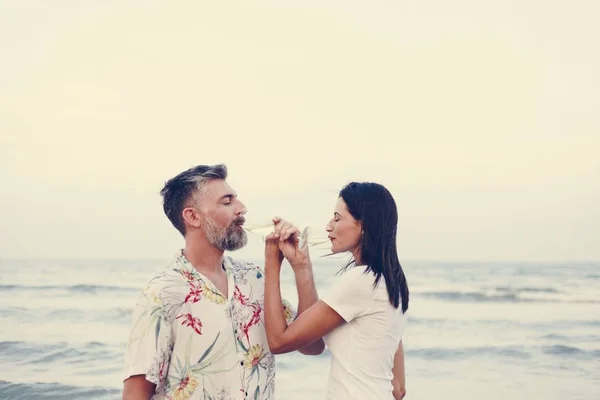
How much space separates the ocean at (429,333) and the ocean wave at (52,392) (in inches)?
0.5

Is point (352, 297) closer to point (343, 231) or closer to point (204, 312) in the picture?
point (343, 231)

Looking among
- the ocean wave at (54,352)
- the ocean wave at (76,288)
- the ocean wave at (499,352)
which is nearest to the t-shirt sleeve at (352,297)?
the ocean wave at (54,352)

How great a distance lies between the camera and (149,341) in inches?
117

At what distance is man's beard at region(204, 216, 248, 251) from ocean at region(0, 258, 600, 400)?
6.86 metres

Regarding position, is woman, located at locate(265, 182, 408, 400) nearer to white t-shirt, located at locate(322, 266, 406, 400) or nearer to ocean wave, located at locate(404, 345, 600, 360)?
white t-shirt, located at locate(322, 266, 406, 400)

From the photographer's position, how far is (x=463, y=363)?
12.9 meters

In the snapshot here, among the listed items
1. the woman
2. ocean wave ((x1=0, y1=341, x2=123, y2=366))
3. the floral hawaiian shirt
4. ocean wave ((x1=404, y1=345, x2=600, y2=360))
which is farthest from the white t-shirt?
ocean wave ((x1=404, y1=345, x2=600, y2=360))

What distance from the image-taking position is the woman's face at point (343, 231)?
3230 mm

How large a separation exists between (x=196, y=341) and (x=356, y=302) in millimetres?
710

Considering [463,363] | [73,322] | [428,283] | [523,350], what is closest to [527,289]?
[428,283]

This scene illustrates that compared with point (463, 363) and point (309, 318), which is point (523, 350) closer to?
point (463, 363)

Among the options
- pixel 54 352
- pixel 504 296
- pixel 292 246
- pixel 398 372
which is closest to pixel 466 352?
pixel 54 352

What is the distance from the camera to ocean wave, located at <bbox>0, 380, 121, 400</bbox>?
30.7ft

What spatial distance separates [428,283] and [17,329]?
46.0 ft
